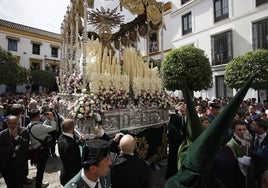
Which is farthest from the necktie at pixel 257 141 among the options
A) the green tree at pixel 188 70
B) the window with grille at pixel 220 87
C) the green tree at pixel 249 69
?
the window with grille at pixel 220 87

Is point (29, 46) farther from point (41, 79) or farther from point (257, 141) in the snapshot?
point (257, 141)

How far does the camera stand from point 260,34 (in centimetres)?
1692

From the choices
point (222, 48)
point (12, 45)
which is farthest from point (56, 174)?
point (12, 45)

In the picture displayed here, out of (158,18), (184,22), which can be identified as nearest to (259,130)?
(158,18)

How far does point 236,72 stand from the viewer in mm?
14086

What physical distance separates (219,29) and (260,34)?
12.4ft

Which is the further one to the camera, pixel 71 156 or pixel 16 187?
pixel 16 187

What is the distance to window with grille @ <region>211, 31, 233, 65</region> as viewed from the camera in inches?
747

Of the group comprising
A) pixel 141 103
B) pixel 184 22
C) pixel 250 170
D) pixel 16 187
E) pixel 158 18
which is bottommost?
pixel 16 187

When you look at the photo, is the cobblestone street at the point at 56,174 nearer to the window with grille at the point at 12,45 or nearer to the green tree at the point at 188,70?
the green tree at the point at 188,70

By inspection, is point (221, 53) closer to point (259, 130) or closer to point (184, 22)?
point (184, 22)

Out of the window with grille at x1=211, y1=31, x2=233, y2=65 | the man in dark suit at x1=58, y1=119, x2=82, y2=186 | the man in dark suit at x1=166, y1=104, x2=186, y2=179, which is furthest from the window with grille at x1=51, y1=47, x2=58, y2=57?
the man in dark suit at x1=58, y1=119, x2=82, y2=186

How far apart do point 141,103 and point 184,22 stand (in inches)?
765

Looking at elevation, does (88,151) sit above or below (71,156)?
above
